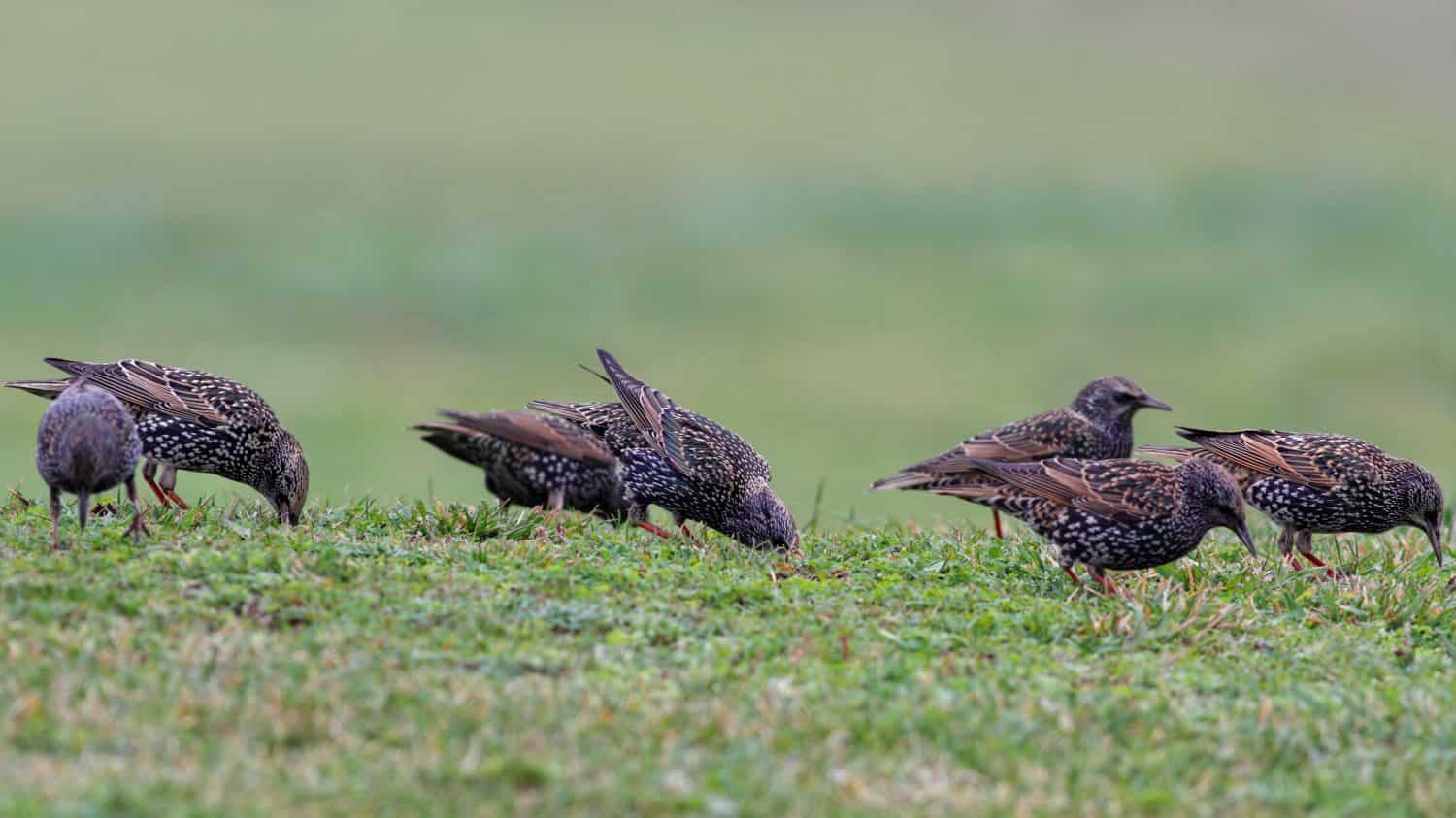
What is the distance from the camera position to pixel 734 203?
30.0 m

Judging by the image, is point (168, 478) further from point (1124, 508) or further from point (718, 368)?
point (718, 368)

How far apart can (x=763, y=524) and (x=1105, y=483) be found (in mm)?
1920

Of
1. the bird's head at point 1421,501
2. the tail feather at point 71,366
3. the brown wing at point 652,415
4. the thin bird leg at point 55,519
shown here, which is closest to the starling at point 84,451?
the thin bird leg at point 55,519

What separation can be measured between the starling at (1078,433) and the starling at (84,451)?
4.73m

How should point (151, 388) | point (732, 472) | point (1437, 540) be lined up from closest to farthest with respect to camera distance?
point (151, 388), point (1437, 540), point (732, 472)

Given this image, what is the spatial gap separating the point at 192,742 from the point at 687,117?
96.5ft

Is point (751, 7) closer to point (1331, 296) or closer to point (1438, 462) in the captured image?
point (1331, 296)

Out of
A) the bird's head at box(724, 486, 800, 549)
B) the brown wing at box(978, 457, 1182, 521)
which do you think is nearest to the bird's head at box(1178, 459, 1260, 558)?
the brown wing at box(978, 457, 1182, 521)

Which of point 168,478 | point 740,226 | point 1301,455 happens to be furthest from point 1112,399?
point 740,226

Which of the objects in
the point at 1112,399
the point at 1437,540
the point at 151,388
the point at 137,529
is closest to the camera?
the point at 137,529

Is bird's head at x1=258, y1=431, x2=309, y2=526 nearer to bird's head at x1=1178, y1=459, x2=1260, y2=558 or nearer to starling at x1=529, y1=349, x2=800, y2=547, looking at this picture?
starling at x1=529, y1=349, x2=800, y2=547

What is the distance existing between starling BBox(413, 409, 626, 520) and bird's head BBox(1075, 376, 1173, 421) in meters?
3.13

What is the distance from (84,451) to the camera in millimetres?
7777

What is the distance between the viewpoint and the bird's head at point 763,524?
9.63m
